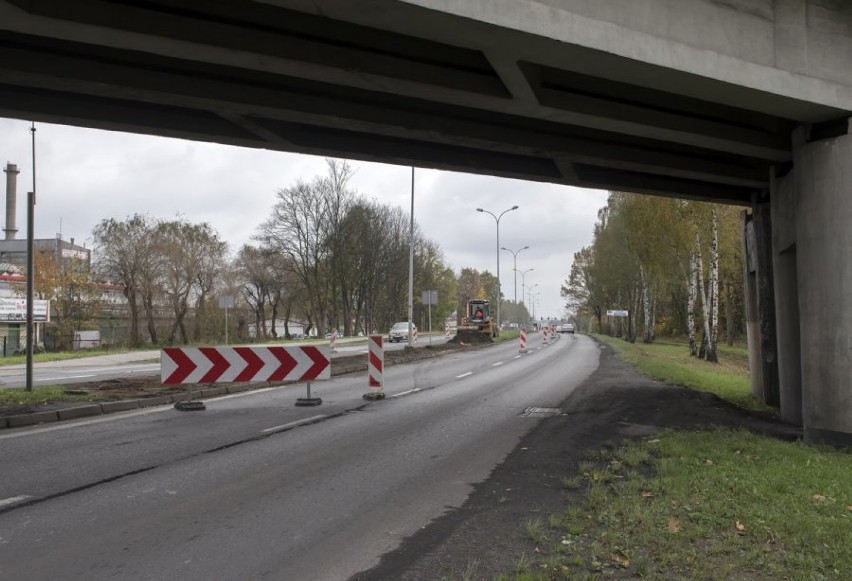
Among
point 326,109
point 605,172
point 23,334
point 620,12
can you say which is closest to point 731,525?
point 620,12

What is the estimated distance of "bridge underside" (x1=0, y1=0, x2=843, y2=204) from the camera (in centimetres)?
636

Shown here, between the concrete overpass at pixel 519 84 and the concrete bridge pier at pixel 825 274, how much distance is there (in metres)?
0.02

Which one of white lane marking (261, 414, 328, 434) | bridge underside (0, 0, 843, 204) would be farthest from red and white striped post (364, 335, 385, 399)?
bridge underside (0, 0, 843, 204)

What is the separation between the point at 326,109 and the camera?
28.5 feet

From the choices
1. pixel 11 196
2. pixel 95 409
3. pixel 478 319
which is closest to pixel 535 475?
pixel 95 409

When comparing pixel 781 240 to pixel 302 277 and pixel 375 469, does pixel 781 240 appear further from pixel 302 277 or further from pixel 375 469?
pixel 302 277

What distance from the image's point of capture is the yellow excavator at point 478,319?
A: 43.3 metres

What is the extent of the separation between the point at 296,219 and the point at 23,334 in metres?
22.0

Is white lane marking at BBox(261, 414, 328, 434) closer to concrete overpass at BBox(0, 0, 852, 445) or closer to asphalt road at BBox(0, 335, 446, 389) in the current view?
concrete overpass at BBox(0, 0, 852, 445)

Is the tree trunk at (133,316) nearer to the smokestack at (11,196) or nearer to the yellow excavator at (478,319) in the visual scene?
the yellow excavator at (478,319)

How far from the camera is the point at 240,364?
449 inches

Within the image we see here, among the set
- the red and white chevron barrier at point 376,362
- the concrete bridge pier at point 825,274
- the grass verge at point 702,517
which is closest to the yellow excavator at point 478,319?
the red and white chevron barrier at point 376,362

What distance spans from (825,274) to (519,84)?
191 inches

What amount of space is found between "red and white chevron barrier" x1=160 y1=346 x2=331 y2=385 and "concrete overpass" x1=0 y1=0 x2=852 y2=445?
12.3ft
